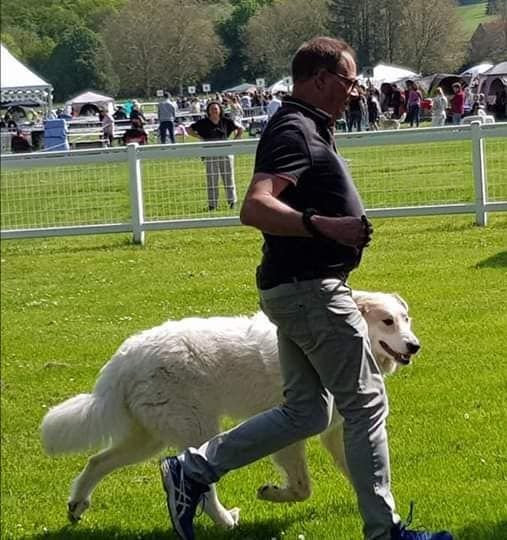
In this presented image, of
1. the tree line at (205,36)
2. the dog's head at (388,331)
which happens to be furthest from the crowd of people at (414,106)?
the dog's head at (388,331)

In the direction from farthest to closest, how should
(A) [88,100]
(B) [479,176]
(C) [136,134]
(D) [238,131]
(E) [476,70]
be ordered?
(C) [136,134] → (D) [238,131] → (B) [479,176] → (A) [88,100] → (E) [476,70]

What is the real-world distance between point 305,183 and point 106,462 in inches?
79.8

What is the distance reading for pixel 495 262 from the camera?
9172mm

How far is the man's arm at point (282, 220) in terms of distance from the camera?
3.78m

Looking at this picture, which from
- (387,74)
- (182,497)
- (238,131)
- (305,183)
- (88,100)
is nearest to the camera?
(305,183)

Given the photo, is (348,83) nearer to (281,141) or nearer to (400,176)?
(281,141)

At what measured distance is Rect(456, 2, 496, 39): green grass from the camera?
640 cm

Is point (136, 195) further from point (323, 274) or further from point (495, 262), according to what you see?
point (323, 274)

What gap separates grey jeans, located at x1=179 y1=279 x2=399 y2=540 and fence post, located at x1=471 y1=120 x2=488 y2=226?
630 cm

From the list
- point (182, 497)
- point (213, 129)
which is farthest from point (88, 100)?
point (182, 497)

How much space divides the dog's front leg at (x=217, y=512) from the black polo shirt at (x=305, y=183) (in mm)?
1234

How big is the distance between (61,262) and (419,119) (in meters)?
5.00

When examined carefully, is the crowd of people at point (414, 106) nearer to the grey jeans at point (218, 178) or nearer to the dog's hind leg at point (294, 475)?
the dog's hind leg at point (294, 475)

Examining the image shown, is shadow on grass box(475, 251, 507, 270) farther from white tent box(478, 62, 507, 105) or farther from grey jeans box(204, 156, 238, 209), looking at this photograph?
grey jeans box(204, 156, 238, 209)
